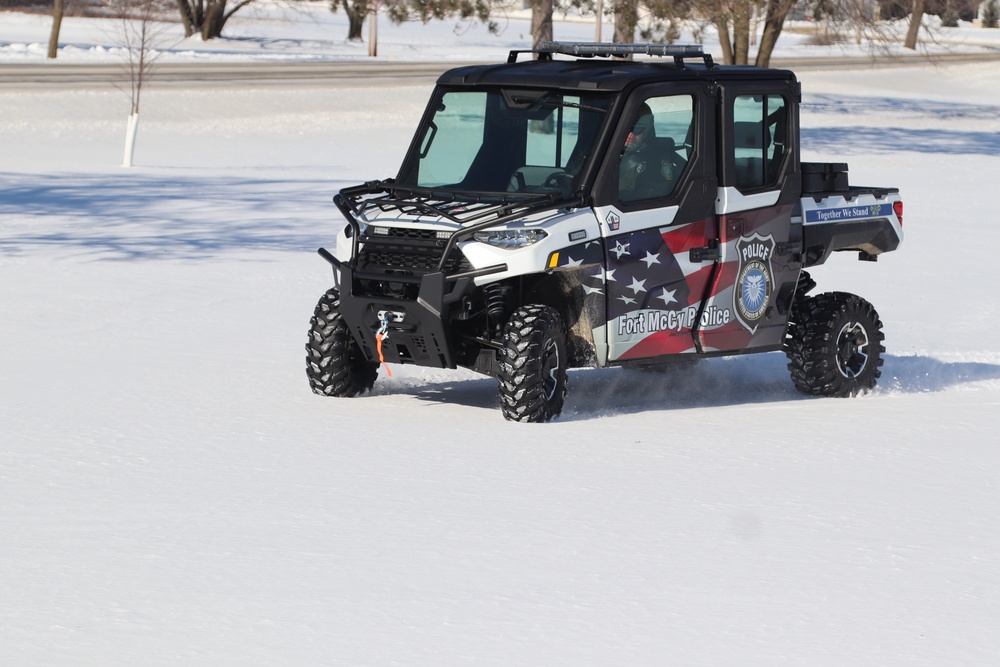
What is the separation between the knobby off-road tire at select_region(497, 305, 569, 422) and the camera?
813cm

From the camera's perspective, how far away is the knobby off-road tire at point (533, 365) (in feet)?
26.7

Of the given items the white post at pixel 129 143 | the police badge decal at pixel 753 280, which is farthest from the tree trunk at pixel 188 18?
the police badge decal at pixel 753 280

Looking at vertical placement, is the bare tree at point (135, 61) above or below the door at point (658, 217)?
below

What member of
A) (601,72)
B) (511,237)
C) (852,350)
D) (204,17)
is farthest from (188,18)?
(511,237)

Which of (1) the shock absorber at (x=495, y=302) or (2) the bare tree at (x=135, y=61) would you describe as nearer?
(1) the shock absorber at (x=495, y=302)

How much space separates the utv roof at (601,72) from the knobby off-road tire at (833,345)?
1.44 m

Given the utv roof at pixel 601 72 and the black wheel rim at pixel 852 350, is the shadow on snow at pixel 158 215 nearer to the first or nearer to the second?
the utv roof at pixel 601 72

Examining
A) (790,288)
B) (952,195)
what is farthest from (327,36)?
(790,288)

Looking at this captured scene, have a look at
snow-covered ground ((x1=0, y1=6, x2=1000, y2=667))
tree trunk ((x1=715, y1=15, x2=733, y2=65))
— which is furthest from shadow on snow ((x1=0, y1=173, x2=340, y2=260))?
tree trunk ((x1=715, y1=15, x2=733, y2=65))

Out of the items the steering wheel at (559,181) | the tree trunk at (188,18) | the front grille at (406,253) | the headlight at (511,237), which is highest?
the steering wheel at (559,181)

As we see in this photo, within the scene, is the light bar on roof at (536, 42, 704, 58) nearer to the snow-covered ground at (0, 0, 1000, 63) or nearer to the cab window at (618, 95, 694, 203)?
the cab window at (618, 95, 694, 203)

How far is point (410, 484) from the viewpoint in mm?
7102

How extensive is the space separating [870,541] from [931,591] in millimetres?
663

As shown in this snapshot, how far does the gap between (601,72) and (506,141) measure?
2.16ft
